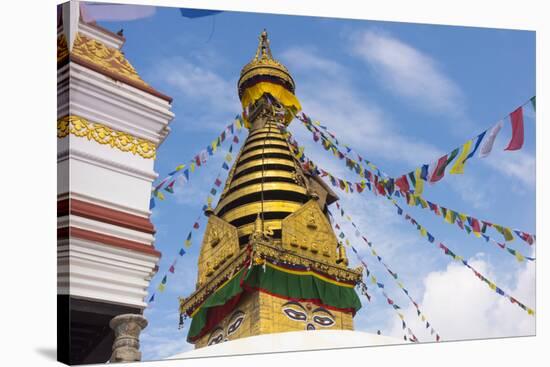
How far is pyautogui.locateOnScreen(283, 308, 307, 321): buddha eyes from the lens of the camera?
35.3 ft

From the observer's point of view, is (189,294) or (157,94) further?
(189,294)

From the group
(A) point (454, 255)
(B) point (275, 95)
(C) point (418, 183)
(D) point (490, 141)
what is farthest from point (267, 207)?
(D) point (490, 141)

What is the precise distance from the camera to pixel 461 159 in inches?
440

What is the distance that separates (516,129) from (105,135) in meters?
5.43

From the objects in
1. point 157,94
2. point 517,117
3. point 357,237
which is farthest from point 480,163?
point 157,94

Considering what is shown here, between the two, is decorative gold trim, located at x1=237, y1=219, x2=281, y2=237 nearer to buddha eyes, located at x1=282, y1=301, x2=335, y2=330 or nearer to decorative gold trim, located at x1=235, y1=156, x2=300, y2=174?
decorative gold trim, located at x1=235, y1=156, x2=300, y2=174

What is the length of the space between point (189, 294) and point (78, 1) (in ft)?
10.5

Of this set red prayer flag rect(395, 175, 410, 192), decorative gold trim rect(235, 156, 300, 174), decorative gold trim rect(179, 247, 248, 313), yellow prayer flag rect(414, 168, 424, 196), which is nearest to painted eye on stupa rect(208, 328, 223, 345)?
decorative gold trim rect(179, 247, 248, 313)

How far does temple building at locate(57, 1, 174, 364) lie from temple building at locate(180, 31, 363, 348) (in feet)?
6.48

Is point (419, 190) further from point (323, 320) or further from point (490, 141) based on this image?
point (323, 320)

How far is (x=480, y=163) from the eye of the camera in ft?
37.1

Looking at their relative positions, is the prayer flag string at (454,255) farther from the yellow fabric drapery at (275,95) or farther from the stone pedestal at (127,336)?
the stone pedestal at (127,336)

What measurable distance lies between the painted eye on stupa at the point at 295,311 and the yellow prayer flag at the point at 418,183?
1.89m

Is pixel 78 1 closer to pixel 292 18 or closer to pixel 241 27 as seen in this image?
pixel 241 27
